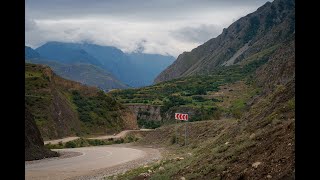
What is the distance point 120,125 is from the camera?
80.7 meters

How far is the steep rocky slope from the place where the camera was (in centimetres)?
6291

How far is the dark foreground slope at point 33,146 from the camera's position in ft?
102

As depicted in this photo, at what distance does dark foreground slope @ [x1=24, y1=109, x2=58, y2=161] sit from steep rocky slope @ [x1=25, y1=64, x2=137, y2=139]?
24.0 m

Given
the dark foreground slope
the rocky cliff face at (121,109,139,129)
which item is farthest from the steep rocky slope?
the dark foreground slope

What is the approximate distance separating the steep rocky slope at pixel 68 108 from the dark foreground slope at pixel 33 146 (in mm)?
24020

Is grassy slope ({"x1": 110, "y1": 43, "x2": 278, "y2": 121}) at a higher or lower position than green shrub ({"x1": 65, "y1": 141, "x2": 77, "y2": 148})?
higher

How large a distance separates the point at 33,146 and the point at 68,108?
39.0 meters

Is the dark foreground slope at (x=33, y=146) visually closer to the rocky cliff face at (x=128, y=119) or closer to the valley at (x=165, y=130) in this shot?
the valley at (x=165, y=130)

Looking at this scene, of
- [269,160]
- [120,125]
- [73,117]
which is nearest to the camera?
[269,160]

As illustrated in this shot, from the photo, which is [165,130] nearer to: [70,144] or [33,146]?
[70,144]

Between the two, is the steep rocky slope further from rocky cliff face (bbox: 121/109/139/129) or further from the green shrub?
the green shrub
